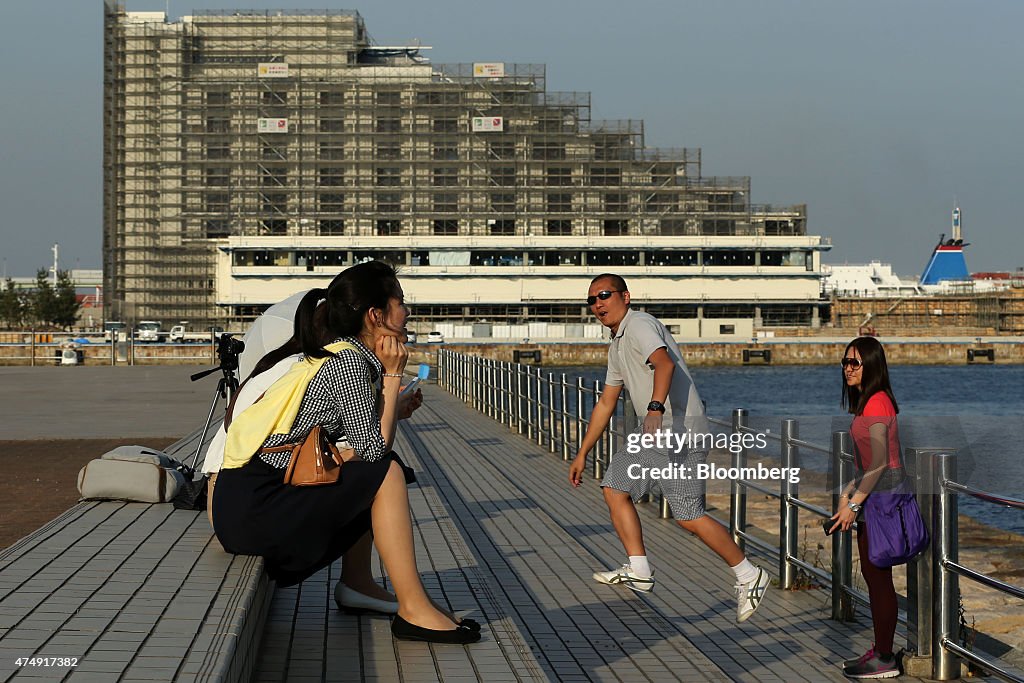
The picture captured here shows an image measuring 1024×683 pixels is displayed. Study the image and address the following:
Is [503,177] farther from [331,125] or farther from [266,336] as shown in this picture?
[266,336]

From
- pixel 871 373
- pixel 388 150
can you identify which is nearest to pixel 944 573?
pixel 871 373

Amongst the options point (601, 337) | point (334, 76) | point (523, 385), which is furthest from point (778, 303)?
point (523, 385)

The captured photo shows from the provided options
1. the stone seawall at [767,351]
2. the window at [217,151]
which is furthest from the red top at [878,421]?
the window at [217,151]

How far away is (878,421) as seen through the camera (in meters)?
6.13

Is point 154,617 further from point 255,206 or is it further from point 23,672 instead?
point 255,206

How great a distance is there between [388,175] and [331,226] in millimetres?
6024

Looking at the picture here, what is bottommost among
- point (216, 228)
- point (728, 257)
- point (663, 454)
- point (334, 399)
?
point (663, 454)

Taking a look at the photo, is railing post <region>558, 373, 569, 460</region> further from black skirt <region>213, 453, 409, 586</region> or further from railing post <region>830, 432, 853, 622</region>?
black skirt <region>213, 453, 409, 586</region>

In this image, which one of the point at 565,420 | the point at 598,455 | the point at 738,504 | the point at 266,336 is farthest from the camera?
the point at 565,420

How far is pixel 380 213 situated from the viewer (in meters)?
106

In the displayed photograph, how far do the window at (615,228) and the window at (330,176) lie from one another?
21.1 metres

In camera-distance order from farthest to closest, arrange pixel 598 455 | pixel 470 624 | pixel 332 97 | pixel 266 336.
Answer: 1. pixel 332 97
2. pixel 598 455
3. pixel 266 336
4. pixel 470 624

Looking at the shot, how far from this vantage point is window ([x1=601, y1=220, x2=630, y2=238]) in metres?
106

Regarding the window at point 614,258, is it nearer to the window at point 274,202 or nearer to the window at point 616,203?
the window at point 616,203
